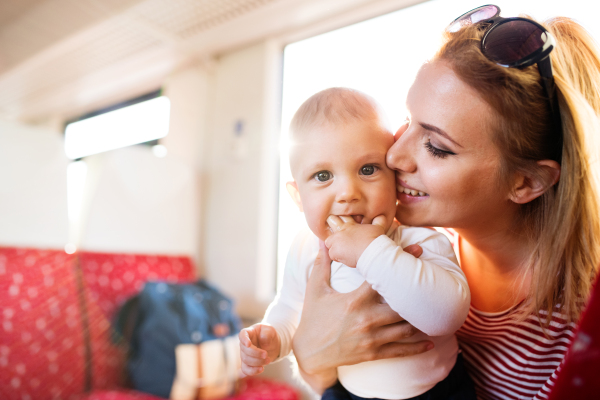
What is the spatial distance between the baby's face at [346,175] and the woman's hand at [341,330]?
12 cm

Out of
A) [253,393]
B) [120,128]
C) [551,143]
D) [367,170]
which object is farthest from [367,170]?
[120,128]

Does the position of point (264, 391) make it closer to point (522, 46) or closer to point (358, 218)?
point (358, 218)

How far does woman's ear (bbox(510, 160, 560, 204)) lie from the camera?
35.7 inches

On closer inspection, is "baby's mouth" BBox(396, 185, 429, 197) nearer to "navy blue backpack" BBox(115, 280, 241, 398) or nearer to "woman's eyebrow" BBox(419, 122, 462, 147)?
"woman's eyebrow" BBox(419, 122, 462, 147)

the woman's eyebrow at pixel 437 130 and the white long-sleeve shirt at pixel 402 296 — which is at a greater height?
the woman's eyebrow at pixel 437 130

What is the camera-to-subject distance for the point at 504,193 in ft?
3.02

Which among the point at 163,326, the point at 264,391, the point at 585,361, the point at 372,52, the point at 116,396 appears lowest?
the point at 264,391

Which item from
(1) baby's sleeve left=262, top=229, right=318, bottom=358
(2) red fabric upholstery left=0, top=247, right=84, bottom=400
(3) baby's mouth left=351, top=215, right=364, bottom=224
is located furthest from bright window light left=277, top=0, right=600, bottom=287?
(2) red fabric upholstery left=0, top=247, right=84, bottom=400

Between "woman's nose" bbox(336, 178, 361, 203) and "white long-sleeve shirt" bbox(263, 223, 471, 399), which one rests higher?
"woman's nose" bbox(336, 178, 361, 203)

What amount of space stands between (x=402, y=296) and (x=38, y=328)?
192 centimetres

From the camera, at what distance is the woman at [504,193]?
843 millimetres

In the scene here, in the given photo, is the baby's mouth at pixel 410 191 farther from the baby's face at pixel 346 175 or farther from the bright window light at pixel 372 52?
the bright window light at pixel 372 52

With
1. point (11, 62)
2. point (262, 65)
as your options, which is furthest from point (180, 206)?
point (11, 62)

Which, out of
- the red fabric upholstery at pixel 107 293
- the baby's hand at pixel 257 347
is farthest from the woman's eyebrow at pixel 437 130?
the red fabric upholstery at pixel 107 293
